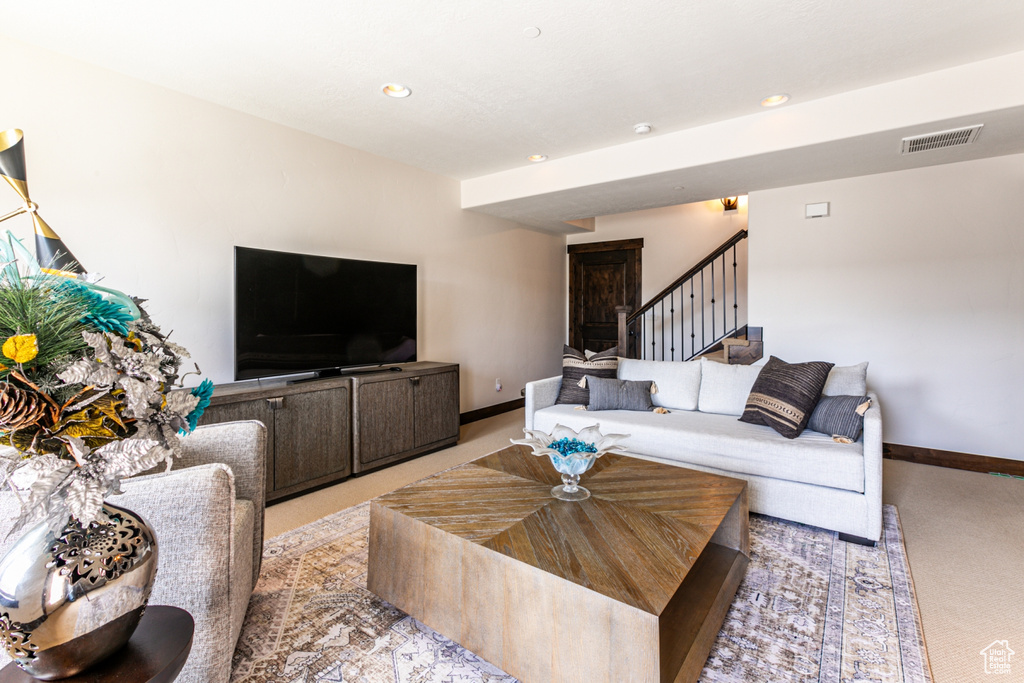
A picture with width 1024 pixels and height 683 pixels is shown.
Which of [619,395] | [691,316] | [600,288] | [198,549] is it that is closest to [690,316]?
[691,316]

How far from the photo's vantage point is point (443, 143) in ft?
11.9

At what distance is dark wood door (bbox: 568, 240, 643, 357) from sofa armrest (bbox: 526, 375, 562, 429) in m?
2.92

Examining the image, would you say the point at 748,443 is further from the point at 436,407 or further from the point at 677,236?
the point at 677,236

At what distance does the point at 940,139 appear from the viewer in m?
2.89

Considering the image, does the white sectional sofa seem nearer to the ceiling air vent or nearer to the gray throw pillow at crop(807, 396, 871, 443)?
the gray throw pillow at crop(807, 396, 871, 443)

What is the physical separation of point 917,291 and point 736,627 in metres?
3.33

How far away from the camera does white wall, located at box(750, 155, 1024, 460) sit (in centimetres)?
336

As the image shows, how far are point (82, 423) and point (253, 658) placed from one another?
1.15m

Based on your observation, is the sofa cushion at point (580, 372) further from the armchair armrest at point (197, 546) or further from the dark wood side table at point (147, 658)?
the dark wood side table at point (147, 658)

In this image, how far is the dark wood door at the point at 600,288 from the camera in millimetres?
6340

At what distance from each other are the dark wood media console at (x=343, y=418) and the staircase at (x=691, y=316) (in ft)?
7.29

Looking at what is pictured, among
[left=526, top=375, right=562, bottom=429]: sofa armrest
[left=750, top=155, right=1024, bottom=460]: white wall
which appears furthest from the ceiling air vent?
[left=526, top=375, right=562, bottom=429]: sofa armrest

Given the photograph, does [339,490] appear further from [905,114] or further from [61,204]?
[905,114]

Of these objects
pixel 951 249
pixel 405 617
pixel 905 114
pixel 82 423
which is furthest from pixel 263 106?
pixel 951 249
